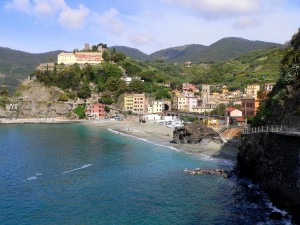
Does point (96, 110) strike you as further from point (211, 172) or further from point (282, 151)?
point (282, 151)

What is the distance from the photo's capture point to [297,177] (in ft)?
95.7

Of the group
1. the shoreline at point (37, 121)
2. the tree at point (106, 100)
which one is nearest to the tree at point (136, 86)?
the tree at point (106, 100)

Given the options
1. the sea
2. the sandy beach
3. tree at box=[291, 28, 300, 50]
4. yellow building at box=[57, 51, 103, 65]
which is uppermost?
yellow building at box=[57, 51, 103, 65]

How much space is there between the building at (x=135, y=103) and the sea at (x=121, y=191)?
232 feet

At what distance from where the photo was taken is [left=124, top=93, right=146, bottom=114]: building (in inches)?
5384

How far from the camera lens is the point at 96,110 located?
13275 cm

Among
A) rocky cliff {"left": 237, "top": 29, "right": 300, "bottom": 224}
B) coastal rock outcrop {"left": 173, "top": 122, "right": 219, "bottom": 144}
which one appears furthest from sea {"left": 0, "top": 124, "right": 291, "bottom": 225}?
coastal rock outcrop {"left": 173, "top": 122, "right": 219, "bottom": 144}

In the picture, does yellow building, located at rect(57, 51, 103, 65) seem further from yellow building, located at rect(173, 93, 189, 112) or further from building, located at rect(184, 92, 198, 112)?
building, located at rect(184, 92, 198, 112)

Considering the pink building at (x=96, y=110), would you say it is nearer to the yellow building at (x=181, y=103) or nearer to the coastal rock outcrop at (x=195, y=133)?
the yellow building at (x=181, y=103)

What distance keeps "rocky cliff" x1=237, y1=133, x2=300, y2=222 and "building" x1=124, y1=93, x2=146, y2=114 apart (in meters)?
93.6

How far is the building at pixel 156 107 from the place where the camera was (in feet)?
451

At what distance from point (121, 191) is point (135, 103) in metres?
98.0

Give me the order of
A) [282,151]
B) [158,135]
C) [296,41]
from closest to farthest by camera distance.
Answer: [282,151]
[296,41]
[158,135]

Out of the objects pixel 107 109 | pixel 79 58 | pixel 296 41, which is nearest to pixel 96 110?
pixel 107 109
